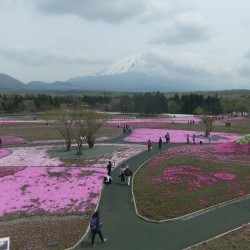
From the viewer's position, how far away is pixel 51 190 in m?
35.2

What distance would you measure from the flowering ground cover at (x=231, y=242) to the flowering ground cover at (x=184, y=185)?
5171mm

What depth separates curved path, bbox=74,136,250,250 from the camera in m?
22.9

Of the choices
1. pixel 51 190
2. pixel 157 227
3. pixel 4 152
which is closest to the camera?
pixel 157 227

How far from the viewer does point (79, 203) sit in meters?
31.4

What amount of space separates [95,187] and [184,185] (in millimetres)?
8381

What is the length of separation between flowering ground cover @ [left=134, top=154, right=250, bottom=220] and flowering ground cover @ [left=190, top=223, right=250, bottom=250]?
5171mm

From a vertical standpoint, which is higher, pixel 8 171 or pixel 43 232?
pixel 8 171

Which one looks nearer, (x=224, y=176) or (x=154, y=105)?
(x=224, y=176)

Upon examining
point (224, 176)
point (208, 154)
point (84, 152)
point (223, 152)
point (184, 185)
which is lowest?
point (84, 152)

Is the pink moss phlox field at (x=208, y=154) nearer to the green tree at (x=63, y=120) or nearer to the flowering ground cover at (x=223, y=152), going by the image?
the flowering ground cover at (x=223, y=152)

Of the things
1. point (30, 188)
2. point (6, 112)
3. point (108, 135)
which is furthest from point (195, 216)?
point (6, 112)

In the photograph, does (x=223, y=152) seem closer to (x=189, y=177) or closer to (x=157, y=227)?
(x=189, y=177)

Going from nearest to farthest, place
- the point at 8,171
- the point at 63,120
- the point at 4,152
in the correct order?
1. the point at 8,171
2. the point at 4,152
3. the point at 63,120

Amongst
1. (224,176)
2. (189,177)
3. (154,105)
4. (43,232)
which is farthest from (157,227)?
(154,105)
